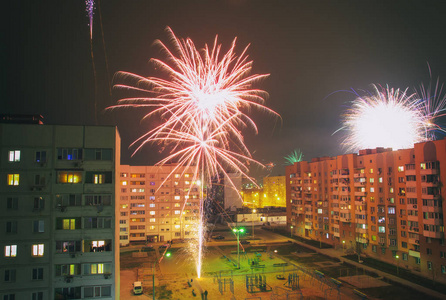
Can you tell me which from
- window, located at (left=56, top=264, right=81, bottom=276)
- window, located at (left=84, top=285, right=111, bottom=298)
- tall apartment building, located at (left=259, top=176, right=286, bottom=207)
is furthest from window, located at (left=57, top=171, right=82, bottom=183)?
tall apartment building, located at (left=259, top=176, right=286, bottom=207)

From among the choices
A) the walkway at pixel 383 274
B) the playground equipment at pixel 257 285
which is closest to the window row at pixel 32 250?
the playground equipment at pixel 257 285

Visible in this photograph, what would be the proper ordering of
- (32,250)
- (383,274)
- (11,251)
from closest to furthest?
(11,251) < (32,250) < (383,274)

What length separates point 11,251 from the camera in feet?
55.9

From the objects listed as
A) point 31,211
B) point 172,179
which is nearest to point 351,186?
point 172,179

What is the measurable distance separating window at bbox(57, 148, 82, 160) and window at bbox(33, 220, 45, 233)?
11.8 feet

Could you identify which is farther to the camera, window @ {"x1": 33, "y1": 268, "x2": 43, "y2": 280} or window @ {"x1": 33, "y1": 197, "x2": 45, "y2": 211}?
window @ {"x1": 33, "y1": 197, "x2": 45, "y2": 211}

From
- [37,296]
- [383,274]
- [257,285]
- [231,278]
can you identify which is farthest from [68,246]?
[383,274]

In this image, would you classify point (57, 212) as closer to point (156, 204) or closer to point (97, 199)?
point (97, 199)

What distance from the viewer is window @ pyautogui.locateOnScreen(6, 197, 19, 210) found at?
682 inches

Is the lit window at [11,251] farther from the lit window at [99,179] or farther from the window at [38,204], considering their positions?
the lit window at [99,179]

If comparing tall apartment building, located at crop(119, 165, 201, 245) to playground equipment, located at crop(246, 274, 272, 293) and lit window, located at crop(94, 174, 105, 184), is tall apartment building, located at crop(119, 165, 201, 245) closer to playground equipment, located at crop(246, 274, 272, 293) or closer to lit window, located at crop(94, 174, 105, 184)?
playground equipment, located at crop(246, 274, 272, 293)

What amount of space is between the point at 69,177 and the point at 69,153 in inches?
53.6

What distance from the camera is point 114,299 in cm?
1805

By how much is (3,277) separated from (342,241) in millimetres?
39910
